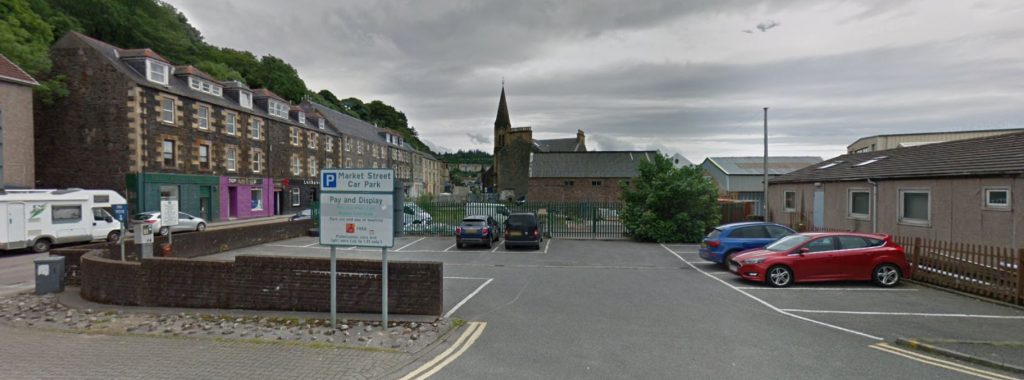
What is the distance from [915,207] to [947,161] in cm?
163

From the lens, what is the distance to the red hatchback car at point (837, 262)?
11.6 metres

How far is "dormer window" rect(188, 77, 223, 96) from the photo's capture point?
32650mm

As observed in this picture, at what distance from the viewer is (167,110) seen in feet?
97.9

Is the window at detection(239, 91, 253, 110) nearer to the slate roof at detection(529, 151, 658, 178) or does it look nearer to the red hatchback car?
the slate roof at detection(529, 151, 658, 178)

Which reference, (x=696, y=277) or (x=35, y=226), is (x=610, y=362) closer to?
(x=696, y=277)

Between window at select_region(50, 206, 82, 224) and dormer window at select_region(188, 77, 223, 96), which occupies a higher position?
dormer window at select_region(188, 77, 223, 96)

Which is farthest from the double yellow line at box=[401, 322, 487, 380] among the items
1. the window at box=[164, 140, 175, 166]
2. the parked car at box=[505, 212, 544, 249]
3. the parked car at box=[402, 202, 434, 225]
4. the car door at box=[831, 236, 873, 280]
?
the window at box=[164, 140, 175, 166]

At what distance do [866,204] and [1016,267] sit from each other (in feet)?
28.3

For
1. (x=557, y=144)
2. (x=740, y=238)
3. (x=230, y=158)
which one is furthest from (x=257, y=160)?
(x=557, y=144)

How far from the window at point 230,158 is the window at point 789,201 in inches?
1436

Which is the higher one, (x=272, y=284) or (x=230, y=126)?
(x=230, y=126)

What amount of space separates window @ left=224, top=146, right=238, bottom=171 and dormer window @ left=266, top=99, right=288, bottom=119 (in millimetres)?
6000

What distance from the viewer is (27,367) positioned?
5973 mm

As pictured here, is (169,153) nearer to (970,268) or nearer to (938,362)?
(938,362)
